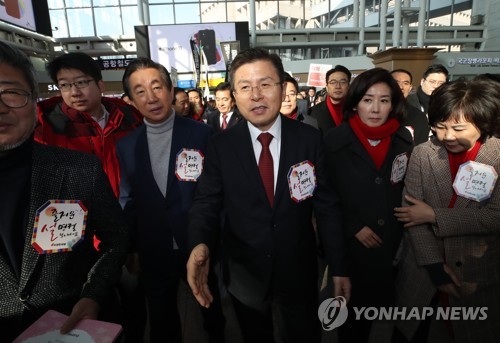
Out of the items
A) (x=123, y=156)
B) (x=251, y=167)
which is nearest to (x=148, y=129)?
(x=123, y=156)

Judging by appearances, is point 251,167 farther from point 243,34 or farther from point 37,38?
point 37,38

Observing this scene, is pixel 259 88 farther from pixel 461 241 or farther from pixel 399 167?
pixel 461 241

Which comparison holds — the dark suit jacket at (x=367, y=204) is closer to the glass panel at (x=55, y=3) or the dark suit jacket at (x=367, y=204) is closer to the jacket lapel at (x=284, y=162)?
the jacket lapel at (x=284, y=162)

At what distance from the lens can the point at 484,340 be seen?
1.47 meters

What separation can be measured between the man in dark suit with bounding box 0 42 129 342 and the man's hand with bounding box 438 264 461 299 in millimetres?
1485

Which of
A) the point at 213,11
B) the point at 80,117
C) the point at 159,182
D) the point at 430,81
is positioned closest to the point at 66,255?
the point at 159,182

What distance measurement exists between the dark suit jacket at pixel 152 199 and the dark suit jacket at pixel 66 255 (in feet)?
1.69

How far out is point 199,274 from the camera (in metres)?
1.23

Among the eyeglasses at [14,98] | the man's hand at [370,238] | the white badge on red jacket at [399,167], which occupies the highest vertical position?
the eyeglasses at [14,98]

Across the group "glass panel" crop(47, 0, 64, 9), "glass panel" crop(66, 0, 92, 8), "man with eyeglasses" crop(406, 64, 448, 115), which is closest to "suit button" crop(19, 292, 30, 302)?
"man with eyeglasses" crop(406, 64, 448, 115)

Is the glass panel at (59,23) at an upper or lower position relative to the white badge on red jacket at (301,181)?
upper

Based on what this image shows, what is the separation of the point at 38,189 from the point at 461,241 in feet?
5.79

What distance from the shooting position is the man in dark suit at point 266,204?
137cm

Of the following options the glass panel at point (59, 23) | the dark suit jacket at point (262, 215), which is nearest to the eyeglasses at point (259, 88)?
the dark suit jacket at point (262, 215)
